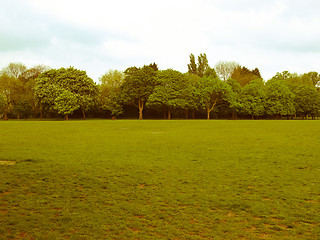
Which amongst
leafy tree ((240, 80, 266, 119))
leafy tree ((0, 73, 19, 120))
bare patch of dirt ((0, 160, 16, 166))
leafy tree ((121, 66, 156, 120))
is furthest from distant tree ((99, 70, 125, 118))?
bare patch of dirt ((0, 160, 16, 166))

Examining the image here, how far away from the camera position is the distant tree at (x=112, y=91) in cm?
7868

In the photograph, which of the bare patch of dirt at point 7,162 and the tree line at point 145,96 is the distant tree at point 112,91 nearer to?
the tree line at point 145,96

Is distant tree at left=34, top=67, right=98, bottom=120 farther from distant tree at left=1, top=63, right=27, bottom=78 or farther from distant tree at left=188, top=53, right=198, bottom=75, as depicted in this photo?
distant tree at left=188, top=53, right=198, bottom=75

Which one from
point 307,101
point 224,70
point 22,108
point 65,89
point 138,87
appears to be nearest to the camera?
point 65,89

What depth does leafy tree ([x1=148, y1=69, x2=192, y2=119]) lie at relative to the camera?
232ft

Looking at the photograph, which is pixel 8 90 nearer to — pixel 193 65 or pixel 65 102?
pixel 65 102

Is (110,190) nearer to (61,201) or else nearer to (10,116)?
(61,201)

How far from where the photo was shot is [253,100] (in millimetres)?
76062

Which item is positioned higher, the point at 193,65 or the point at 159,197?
the point at 193,65

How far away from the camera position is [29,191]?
7.70m

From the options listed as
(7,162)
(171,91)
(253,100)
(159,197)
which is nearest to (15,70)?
(171,91)

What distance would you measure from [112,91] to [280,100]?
49036 millimetres

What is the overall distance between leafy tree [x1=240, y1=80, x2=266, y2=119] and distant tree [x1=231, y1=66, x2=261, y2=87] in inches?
756

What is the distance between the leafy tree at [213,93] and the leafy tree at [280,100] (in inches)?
461
